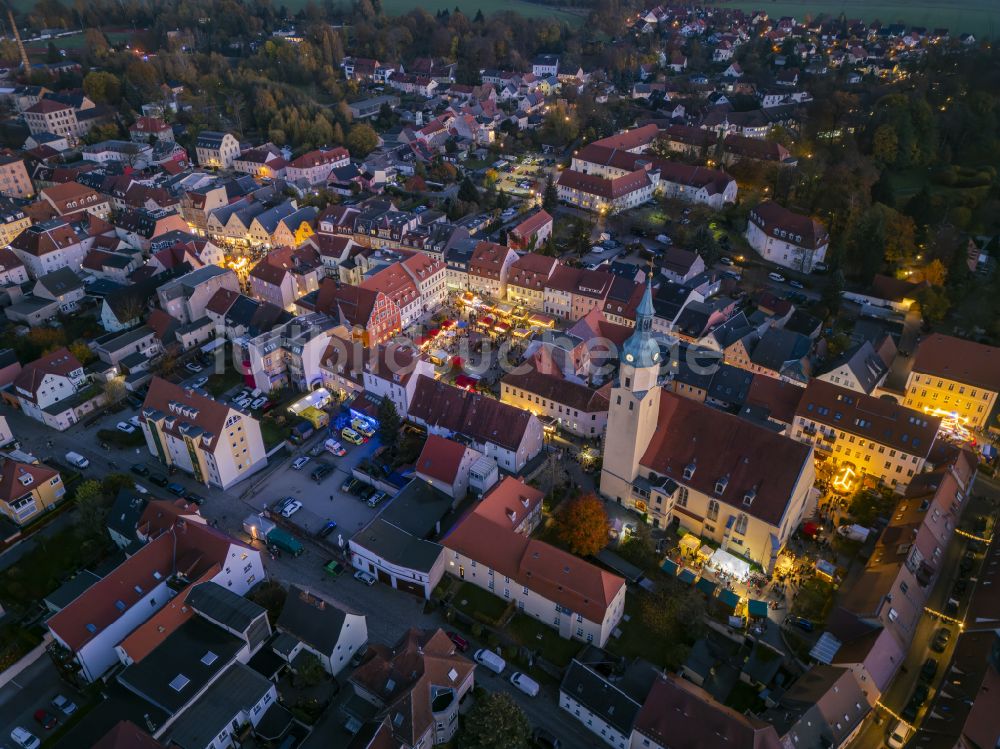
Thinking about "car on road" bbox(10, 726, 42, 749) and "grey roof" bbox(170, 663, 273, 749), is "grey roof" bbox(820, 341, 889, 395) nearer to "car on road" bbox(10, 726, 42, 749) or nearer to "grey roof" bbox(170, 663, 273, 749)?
"grey roof" bbox(170, 663, 273, 749)

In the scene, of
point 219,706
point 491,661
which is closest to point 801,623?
point 491,661

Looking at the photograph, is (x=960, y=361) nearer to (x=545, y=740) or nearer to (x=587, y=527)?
(x=587, y=527)

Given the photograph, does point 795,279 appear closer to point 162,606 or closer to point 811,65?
point 162,606

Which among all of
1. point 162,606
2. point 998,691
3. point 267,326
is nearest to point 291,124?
point 267,326

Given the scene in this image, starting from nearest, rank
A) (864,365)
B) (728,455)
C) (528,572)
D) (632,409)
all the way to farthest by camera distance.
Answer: (528,572) → (632,409) → (728,455) → (864,365)

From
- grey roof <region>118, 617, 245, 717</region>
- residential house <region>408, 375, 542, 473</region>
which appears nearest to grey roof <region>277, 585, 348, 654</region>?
grey roof <region>118, 617, 245, 717</region>

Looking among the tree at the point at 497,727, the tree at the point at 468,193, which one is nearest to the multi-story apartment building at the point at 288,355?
the tree at the point at 497,727
